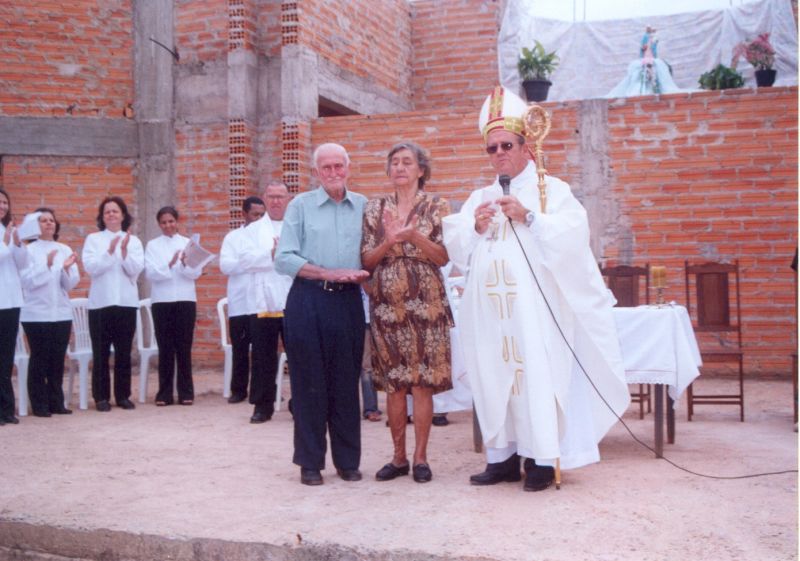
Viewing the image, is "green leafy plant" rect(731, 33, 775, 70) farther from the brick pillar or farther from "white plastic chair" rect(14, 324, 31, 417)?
"white plastic chair" rect(14, 324, 31, 417)

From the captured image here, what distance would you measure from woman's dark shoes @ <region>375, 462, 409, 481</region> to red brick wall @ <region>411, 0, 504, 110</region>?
9345 mm

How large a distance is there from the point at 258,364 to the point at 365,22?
20.6 ft

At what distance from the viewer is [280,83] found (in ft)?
35.1

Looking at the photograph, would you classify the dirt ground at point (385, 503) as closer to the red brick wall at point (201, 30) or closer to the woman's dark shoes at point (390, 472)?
the woman's dark shoes at point (390, 472)

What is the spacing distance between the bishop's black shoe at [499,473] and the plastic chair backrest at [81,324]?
16.5 ft

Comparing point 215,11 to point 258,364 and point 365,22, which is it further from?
point 258,364

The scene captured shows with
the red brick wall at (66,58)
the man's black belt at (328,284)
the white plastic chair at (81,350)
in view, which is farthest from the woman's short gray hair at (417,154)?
the red brick wall at (66,58)

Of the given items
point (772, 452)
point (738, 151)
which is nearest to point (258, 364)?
point (772, 452)

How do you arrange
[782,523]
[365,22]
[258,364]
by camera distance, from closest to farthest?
[782,523], [258,364], [365,22]

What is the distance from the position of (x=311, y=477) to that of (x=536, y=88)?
9.19 m

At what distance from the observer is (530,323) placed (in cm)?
480

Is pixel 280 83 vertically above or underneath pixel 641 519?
above

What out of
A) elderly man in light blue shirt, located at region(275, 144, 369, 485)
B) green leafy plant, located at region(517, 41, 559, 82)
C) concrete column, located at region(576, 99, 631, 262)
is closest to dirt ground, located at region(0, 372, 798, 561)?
elderly man in light blue shirt, located at region(275, 144, 369, 485)

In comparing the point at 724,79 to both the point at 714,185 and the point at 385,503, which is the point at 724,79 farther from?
the point at 385,503
